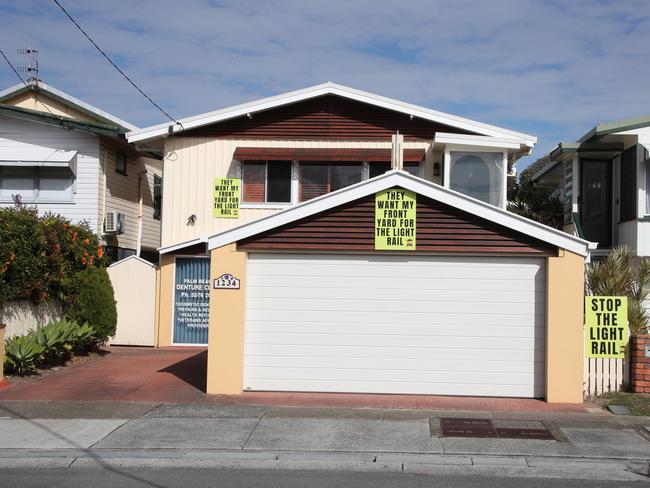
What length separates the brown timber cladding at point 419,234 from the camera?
1102 centimetres

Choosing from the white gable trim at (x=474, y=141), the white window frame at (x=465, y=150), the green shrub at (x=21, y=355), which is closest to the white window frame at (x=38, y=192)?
the green shrub at (x=21, y=355)

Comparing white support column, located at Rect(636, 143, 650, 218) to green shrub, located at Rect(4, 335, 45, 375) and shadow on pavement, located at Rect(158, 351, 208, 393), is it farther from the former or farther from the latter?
green shrub, located at Rect(4, 335, 45, 375)

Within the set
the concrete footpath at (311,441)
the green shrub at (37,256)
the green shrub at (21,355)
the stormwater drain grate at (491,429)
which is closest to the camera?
the concrete footpath at (311,441)

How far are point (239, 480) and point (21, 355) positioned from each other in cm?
699

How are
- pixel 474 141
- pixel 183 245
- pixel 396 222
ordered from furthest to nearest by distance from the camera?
pixel 183 245 → pixel 474 141 → pixel 396 222

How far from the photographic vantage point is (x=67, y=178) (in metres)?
18.8

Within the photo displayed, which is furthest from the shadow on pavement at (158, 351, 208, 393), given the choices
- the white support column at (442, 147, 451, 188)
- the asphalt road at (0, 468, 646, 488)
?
the white support column at (442, 147, 451, 188)

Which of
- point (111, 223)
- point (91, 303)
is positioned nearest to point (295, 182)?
point (111, 223)

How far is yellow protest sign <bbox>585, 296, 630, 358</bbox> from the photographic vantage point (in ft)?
36.1

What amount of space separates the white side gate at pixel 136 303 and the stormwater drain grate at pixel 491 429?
963 cm

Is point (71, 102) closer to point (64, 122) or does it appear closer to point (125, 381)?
point (64, 122)

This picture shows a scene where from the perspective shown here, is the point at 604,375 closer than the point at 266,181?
Yes

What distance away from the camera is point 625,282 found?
12.7 meters

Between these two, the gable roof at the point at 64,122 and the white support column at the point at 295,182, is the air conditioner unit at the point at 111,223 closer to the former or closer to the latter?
the gable roof at the point at 64,122
